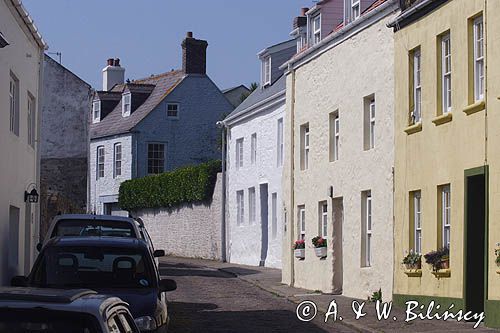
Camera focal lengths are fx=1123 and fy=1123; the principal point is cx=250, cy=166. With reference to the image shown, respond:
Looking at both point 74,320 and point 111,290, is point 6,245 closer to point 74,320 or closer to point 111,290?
point 111,290

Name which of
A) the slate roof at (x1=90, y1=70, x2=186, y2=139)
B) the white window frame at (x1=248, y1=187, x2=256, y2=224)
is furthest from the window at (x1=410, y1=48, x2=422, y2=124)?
the slate roof at (x1=90, y1=70, x2=186, y2=139)

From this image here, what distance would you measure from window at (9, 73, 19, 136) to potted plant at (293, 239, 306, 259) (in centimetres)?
922

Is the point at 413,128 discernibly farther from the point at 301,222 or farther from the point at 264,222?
the point at 264,222

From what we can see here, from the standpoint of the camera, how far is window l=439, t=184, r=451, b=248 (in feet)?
66.9

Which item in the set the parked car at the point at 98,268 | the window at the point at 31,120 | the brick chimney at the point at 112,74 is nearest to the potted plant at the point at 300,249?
the window at the point at 31,120

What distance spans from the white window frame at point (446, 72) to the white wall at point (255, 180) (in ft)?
54.1

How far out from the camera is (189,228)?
47875 mm

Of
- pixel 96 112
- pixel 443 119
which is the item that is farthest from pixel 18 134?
pixel 96 112

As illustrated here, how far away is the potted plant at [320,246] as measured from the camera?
27.7 m

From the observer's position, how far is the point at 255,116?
40.9 metres

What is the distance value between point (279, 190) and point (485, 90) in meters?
19.5

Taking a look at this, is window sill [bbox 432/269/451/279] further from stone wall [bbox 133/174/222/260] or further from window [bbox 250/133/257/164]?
stone wall [bbox 133/174/222/260]

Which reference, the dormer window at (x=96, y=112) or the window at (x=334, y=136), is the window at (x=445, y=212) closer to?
the window at (x=334, y=136)

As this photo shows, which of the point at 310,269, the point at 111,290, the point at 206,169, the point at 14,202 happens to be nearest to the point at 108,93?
the point at 206,169
